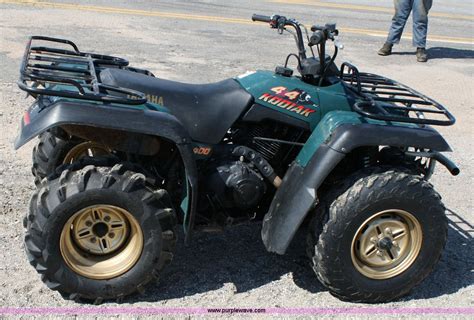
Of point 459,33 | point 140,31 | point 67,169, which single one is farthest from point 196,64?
point 459,33

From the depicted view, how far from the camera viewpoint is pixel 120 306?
13.1ft

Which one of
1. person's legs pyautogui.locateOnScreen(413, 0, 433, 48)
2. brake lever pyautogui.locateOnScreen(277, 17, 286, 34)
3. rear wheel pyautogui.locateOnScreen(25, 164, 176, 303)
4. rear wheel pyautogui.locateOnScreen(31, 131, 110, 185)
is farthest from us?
person's legs pyautogui.locateOnScreen(413, 0, 433, 48)

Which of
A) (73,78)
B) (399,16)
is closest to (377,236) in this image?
(73,78)

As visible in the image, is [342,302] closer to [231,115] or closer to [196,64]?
[231,115]

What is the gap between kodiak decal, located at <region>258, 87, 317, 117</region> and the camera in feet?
13.8

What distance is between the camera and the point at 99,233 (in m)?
3.95

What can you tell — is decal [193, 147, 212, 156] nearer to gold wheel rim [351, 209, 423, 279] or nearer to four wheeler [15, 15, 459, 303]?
four wheeler [15, 15, 459, 303]

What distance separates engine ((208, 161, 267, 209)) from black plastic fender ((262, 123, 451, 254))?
0.15 meters

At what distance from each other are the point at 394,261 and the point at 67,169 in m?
2.18

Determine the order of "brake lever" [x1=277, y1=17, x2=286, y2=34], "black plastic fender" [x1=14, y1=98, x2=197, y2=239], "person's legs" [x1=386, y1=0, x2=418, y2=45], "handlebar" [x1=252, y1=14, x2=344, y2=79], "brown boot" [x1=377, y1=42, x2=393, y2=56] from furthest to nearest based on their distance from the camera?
"brown boot" [x1=377, y1=42, x2=393, y2=56]
"person's legs" [x1=386, y1=0, x2=418, y2=45]
"brake lever" [x1=277, y1=17, x2=286, y2=34]
"handlebar" [x1=252, y1=14, x2=344, y2=79]
"black plastic fender" [x1=14, y1=98, x2=197, y2=239]

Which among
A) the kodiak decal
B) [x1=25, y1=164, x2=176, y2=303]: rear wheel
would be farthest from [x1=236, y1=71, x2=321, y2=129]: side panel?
[x1=25, y1=164, x2=176, y2=303]: rear wheel

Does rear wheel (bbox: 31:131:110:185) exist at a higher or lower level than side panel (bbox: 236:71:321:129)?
lower

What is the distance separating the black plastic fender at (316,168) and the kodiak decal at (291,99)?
34 centimetres

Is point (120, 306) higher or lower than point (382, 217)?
lower
